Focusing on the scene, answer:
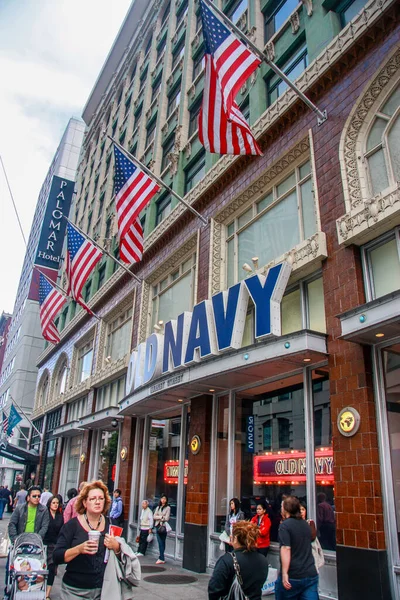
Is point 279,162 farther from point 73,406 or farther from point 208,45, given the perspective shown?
point 73,406

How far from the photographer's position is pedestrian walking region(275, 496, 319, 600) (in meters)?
5.61

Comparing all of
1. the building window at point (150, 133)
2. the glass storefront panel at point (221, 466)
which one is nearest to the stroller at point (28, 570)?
the glass storefront panel at point (221, 466)

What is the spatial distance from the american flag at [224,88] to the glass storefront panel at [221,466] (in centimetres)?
684

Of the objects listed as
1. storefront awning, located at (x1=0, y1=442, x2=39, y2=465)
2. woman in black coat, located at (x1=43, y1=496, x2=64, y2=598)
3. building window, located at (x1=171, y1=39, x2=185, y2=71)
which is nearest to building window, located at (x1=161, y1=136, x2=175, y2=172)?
building window, located at (x1=171, y1=39, x2=185, y2=71)

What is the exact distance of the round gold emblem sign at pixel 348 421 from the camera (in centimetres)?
817

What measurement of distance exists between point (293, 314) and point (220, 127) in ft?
15.6

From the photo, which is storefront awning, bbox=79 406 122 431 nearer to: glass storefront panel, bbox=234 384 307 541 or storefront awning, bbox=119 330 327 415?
storefront awning, bbox=119 330 327 415

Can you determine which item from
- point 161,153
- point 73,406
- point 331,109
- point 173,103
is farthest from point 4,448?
point 331,109

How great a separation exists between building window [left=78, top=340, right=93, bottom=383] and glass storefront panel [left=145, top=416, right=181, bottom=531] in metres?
10.6

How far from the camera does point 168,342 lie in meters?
13.6

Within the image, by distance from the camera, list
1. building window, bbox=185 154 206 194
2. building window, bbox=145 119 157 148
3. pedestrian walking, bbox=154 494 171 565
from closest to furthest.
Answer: pedestrian walking, bbox=154 494 171 565
building window, bbox=185 154 206 194
building window, bbox=145 119 157 148

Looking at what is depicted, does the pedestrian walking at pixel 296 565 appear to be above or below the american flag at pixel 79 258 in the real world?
below

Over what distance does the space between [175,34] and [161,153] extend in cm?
761

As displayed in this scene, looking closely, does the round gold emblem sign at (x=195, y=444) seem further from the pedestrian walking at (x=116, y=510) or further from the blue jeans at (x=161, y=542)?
the pedestrian walking at (x=116, y=510)
